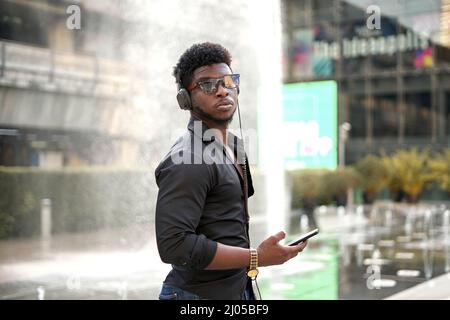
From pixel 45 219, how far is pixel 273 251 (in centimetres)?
919

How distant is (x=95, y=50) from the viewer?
12266mm

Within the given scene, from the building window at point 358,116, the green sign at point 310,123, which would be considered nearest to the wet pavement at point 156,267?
the green sign at point 310,123

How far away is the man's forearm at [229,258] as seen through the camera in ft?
6.77

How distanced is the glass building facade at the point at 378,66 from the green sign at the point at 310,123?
52.6 ft

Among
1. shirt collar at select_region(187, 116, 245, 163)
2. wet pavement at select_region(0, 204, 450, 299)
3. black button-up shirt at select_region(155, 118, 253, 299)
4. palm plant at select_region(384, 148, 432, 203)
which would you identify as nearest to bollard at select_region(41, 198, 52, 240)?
wet pavement at select_region(0, 204, 450, 299)

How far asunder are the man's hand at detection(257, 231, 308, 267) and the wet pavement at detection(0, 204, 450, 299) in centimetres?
415

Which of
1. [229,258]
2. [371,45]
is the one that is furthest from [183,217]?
[371,45]

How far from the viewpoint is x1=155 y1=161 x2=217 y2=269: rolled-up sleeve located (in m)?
2.02

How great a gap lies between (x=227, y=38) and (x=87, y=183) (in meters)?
4.55

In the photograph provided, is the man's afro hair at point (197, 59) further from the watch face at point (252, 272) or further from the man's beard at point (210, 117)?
the watch face at point (252, 272)

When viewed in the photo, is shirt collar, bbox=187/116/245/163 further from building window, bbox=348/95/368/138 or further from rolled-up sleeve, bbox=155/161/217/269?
building window, bbox=348/95/368/138

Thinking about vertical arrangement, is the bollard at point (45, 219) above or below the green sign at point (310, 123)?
below

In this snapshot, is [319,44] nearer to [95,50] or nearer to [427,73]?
[427,73]

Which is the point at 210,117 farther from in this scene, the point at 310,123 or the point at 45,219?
the point at 310,123
